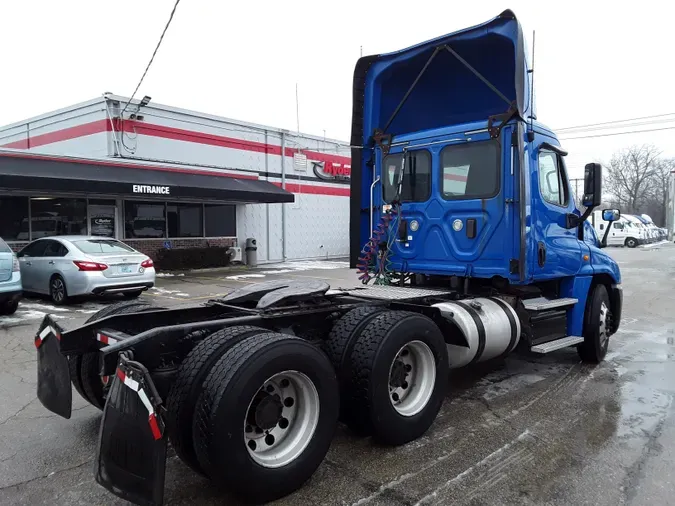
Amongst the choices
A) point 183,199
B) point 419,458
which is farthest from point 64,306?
point 419,458

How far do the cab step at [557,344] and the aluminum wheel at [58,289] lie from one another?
9317 millimetres

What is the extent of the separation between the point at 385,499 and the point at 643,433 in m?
2.49

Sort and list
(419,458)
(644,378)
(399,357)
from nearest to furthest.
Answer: (419,458), (399,357), (644,378)

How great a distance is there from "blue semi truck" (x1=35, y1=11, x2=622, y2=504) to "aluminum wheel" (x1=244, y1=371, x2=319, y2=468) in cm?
1

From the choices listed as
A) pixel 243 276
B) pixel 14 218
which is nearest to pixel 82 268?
pixel 14 218

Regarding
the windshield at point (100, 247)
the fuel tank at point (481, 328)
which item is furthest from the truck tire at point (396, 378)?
the windshield at point (100, 247)

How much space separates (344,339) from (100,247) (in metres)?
8.93

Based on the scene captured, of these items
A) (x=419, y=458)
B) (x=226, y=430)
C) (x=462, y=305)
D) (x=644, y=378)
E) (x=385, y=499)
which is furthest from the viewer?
(x=644, y=378)

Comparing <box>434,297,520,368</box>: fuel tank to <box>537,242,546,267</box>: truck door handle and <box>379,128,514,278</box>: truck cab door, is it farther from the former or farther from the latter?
<box>537,242,546,267</box>: truck door handle

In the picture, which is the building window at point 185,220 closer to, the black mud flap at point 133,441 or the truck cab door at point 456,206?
the truck cab door at point 456,206

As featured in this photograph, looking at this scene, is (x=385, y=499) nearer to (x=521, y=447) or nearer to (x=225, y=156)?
(x=521, y=447)

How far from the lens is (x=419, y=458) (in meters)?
3.77

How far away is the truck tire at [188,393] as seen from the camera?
2977mm

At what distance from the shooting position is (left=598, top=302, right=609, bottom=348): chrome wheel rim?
638 cm
